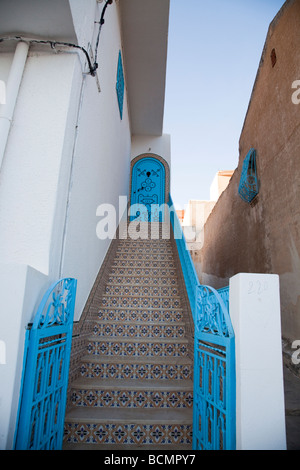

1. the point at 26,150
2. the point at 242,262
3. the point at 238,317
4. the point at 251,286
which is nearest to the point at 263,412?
the point at 238,317

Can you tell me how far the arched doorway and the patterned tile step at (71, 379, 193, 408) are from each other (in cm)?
607

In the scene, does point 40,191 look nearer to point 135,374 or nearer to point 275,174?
point 135,374

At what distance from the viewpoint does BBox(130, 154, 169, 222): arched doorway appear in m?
8.63

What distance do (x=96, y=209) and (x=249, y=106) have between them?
3.82 m

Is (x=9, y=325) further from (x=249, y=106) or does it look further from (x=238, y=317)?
(x=249, y=106)

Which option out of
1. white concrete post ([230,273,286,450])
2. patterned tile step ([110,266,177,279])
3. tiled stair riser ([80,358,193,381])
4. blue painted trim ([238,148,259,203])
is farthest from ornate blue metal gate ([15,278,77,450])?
blue painted trim ([238,148,259,203])

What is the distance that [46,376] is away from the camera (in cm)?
185

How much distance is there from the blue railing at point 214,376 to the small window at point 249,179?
11.1ft

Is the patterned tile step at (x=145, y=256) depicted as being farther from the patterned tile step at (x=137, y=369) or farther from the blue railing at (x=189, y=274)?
the patterned tile step at (x=137, y=369)

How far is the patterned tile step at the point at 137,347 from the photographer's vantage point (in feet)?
10.6

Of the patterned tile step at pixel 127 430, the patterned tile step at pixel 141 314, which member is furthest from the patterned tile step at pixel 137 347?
the patterned tile step at pixel 127 430

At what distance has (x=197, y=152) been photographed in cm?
1321

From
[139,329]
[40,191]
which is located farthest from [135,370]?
[40,191]

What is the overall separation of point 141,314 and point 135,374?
893 millimetres
